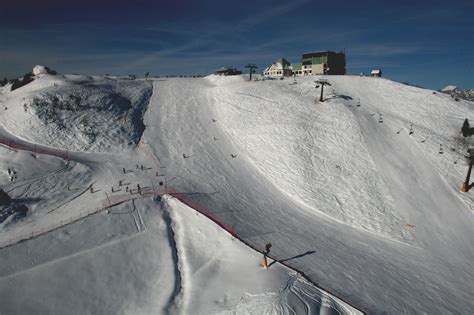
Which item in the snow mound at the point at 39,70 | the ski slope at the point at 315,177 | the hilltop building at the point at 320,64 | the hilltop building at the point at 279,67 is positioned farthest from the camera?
the hilltop building at the point at 279,67

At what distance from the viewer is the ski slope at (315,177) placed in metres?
17.9

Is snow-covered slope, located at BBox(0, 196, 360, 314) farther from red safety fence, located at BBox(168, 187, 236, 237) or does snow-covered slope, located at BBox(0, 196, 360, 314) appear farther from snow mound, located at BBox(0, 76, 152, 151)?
snow mound, located at BBox(0, 76, 152, 151)

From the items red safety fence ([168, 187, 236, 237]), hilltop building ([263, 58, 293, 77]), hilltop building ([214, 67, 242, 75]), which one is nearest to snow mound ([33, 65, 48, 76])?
hilltop building ([214, 67, 242, 75])

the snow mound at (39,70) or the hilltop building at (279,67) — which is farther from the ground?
the hilltop building at (279,67)

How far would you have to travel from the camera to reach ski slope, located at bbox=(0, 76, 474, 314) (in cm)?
1791

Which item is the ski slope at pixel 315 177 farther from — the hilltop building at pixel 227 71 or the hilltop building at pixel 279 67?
the hilltop building at pixel 279 67

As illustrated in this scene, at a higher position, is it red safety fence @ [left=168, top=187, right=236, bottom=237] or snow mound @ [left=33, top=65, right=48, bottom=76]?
snow mound @ [left=33, top=65, right=48, bottom=76]

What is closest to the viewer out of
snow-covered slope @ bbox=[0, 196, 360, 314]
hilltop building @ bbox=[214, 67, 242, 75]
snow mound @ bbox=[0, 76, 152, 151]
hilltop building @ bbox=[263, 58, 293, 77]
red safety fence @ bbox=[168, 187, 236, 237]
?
snow-covered slope @ bbox=[0, 196, 360, 314]

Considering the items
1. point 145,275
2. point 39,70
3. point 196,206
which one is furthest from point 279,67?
point 145,275

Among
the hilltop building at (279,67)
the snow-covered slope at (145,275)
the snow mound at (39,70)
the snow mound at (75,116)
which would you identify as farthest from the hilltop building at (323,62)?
the snow-covered slope at (145,275)

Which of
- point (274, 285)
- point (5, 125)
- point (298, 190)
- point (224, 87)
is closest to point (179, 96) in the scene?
point (224, 87)

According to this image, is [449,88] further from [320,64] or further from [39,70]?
[39,70]

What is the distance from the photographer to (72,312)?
12.9m

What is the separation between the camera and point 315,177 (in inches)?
1150
